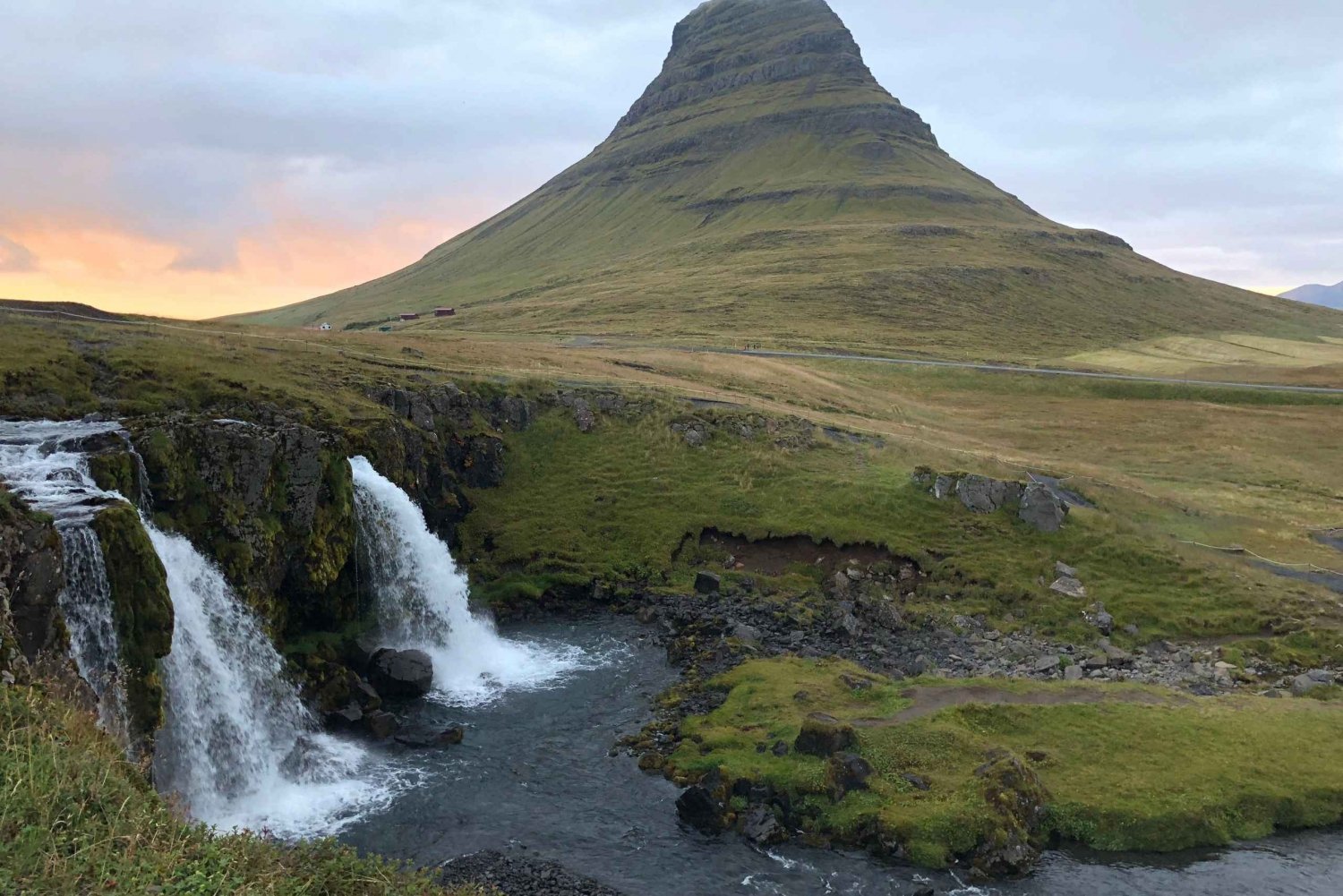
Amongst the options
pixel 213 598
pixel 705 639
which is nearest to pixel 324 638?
pixel 213 598

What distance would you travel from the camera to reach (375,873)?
51.5 ft

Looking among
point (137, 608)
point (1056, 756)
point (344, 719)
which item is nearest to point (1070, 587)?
point (1056, 756)

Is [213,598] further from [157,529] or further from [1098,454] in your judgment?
[1098,454]

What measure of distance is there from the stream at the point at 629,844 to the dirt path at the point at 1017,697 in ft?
24.7

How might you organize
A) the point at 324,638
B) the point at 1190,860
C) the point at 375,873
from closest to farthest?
the point at 375,873
the point at 1190,860
the point at 324,638

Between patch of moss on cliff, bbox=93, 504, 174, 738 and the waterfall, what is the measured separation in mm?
310

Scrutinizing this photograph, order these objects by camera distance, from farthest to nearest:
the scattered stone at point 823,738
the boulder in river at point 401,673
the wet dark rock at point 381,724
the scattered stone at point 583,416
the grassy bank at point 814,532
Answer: the scattered stone at point 583,416, the grassy bank at point 814,532, the boulder in river at point 401,673, the wet dark rock at point 381,724, the scattered stone at point 823,738

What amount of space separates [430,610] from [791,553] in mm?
20434

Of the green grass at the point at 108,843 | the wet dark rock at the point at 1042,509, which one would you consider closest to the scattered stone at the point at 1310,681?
the wet dark rock at the point at 1042,509

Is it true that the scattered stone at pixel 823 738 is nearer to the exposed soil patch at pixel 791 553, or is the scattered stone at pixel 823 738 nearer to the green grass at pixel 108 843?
the green grass at pixel 108 843

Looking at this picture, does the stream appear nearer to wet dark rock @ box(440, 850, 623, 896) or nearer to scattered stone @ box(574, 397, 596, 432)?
wet dark rock @ box(440, 850, 623, 896)

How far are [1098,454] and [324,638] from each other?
67.4m

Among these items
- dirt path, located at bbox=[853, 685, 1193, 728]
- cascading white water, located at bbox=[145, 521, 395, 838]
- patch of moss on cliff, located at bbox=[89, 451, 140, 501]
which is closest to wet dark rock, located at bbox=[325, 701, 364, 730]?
cascading white water, located at bbox=[145, 521, 395, 838]

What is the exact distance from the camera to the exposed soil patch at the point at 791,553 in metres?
50.3
